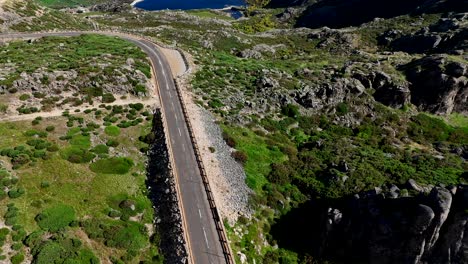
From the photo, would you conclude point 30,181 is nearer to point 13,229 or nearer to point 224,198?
point 13,229

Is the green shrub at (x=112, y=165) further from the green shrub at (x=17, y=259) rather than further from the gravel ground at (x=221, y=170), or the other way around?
the green shrub at (x=17, y=259)

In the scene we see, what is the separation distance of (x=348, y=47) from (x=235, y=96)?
83.5m

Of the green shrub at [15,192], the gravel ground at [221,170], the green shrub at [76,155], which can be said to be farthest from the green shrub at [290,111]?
the green shrub at [15,192]

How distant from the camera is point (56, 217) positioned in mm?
41875

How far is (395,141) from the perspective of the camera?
71438mm

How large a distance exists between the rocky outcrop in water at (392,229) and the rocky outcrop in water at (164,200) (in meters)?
13.2

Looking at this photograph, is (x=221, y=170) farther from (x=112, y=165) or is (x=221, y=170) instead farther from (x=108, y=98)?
(x=108, y=98)

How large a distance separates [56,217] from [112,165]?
38.1ft

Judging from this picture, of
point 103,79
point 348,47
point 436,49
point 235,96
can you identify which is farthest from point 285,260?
point 348,47

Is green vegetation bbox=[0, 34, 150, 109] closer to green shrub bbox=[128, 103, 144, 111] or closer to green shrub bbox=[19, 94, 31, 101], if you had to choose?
green shrub bbox=[19, 94, 31, 101]

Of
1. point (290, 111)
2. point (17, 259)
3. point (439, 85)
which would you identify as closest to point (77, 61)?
point (290, 111)

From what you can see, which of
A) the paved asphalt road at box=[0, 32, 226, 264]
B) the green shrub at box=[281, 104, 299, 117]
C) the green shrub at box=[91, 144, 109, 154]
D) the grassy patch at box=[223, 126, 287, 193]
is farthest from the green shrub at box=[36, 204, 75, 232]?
the green shrub at box=[281, 104, 299, 117]

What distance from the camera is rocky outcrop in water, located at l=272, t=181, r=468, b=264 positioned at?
135 ft

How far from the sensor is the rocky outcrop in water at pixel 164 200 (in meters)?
41.2
